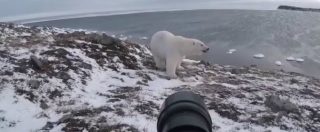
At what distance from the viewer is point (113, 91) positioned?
1094 cm

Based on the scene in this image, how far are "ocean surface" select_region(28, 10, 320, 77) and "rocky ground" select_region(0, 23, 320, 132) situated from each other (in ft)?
33.2

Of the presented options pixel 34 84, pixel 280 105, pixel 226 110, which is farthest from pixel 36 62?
pixel 280 105

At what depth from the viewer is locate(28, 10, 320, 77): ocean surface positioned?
82.8 ft

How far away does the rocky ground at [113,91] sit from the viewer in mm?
9055

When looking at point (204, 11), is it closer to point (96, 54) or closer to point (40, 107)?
point (96, 54)

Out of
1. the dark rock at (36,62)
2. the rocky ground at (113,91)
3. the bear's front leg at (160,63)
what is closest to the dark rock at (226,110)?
the rocky ground at (113,91)

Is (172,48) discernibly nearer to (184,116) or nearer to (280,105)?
(280,105)

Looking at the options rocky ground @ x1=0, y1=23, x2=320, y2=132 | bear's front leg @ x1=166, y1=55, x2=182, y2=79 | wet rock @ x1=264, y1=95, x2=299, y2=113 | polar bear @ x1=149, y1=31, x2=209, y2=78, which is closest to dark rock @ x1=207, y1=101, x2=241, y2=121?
rocky ground @ x1=0, y1=23, x2=320, y2=132

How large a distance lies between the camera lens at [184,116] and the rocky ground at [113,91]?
685 cm

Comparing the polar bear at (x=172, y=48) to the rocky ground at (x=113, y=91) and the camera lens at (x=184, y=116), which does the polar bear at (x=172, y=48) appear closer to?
the rocky ground at (x=113, y=91)

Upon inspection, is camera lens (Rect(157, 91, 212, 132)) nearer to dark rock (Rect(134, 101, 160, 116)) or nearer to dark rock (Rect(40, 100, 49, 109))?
dark rock (Rect(134, 101, 160, 116))

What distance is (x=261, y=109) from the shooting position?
10.3 m

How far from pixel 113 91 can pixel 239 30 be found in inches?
998

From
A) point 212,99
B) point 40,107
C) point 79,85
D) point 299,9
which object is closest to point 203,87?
point 212,99
